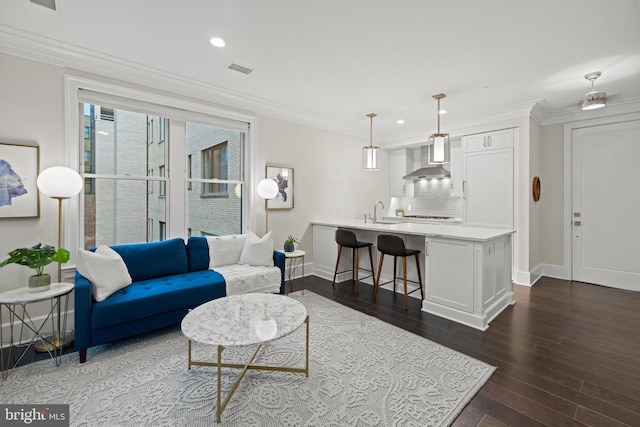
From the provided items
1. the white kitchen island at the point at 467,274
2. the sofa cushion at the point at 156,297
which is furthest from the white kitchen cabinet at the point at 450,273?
the sofa cushion at the point at 156,297

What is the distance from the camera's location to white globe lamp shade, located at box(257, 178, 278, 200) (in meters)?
4.17

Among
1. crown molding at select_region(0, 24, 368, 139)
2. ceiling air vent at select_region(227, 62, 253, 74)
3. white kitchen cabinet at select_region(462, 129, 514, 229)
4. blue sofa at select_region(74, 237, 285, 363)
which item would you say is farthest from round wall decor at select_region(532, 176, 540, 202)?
ceiling air vent at select_region(227, 62, 253, 74)

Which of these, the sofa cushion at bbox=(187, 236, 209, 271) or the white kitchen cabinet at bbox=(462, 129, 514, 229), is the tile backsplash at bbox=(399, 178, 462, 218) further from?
the sofa cushion at bbox=(187, 236, 209, 271)

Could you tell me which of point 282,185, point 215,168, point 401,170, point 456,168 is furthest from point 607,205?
point 215,168

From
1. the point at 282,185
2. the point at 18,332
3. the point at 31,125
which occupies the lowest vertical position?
the point at 18,332

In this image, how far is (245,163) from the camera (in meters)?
4.39

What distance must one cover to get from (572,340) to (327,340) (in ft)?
7.63

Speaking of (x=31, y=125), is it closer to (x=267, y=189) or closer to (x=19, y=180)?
(x=19, y=180)

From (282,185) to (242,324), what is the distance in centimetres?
297

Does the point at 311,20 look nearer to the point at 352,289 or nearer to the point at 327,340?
the point at 327,340

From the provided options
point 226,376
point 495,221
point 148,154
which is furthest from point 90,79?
point 495,221

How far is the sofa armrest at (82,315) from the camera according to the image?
2.32 m

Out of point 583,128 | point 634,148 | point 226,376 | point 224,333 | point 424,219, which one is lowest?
point 226,376

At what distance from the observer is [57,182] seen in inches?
102
